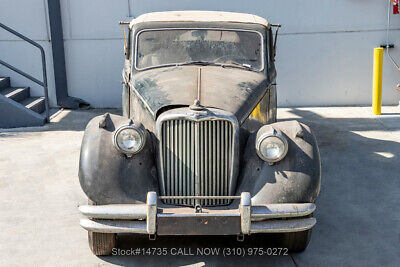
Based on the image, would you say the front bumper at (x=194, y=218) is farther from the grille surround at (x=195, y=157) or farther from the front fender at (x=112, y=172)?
the grille surround at (x=195, y=157)

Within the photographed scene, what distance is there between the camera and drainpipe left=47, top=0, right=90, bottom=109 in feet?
37.6

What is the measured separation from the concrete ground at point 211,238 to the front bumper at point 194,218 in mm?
591

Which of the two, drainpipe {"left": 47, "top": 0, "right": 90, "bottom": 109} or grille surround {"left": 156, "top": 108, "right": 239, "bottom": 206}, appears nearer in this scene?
grille surround {"left": 156, "top": 108, "right": 239, "bottom": 206}

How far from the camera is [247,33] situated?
21.8 feet

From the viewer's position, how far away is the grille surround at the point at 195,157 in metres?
4.92

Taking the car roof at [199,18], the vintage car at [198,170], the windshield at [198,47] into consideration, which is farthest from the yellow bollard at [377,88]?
the vintage car at [198,170]

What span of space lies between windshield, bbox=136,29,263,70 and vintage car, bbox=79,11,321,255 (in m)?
0.71

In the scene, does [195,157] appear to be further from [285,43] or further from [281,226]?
[285,43]

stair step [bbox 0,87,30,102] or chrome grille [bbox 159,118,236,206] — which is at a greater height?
chrome grille [bbox 159,118,236,206]

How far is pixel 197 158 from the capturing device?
194 inches

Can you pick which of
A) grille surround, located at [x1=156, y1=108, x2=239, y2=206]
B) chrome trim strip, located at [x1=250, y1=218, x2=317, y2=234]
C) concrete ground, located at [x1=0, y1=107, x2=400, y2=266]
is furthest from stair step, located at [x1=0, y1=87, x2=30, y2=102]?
chrome trim strip, located at [x1=250, y1=218, x2=317, y2=234]

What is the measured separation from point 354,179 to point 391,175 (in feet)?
1.68

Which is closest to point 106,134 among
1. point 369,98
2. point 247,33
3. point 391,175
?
point 247,33

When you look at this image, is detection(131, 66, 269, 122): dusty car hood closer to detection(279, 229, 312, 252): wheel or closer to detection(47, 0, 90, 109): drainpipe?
detection(279, 229, 312, 252): wheel
